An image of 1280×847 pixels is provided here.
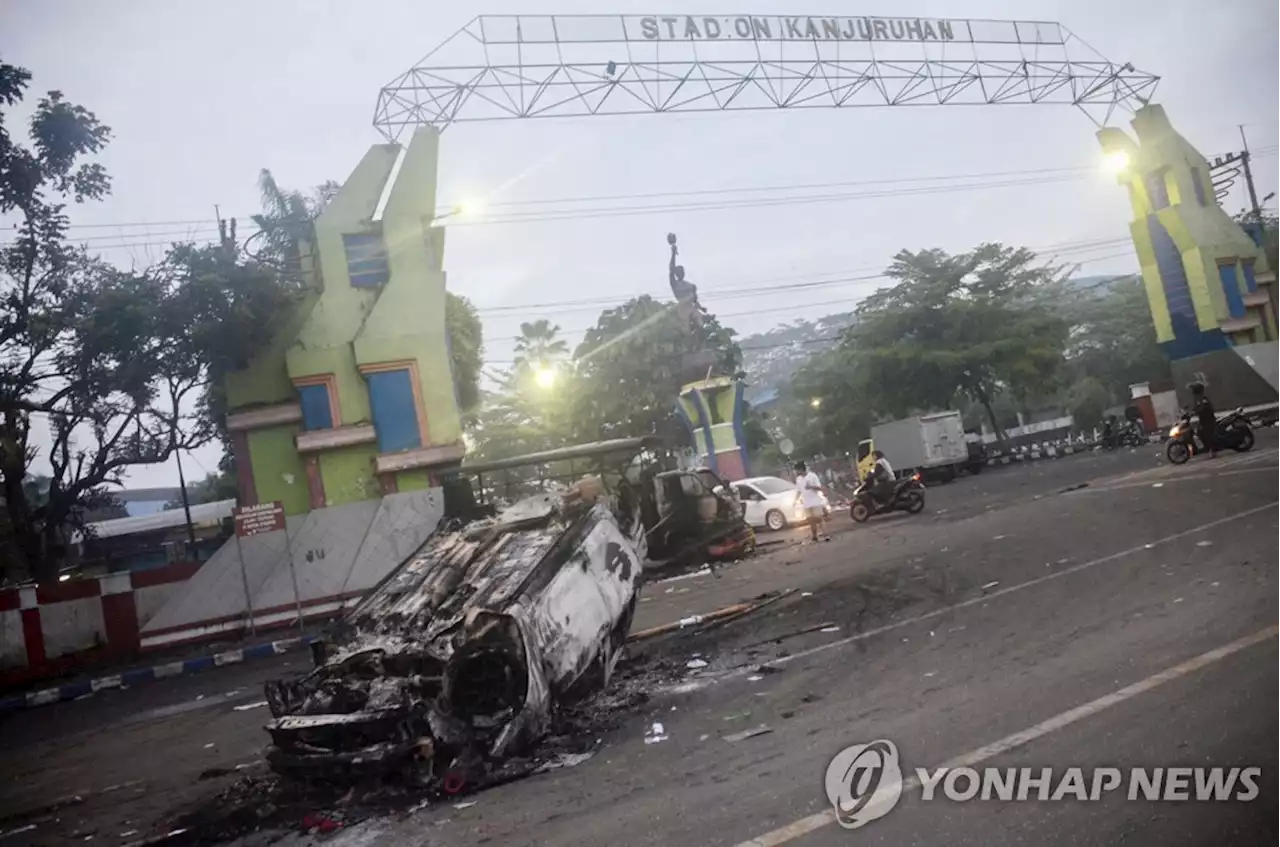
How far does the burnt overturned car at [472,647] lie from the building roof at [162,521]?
2913cm

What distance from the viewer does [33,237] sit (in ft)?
48.2

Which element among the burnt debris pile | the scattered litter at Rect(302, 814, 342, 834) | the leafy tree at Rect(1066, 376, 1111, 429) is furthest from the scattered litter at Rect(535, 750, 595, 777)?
the leafy tree at Rect(1066, 376, 1111, 429)

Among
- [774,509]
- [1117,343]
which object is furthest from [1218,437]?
[1117,343]

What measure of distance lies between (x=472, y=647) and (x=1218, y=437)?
56.4 ft

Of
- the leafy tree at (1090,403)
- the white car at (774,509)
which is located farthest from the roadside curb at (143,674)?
the leafy tree at (1090,403)

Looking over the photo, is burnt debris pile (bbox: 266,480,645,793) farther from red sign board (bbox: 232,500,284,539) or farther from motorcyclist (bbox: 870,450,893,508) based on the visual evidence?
motorcyclist (bbox: 870,450,893,508)

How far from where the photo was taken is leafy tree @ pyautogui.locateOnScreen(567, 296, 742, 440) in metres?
28.8

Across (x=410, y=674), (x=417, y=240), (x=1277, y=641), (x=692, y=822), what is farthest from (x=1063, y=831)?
(x=417, y=240)

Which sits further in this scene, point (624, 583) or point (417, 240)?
point (417, 240)

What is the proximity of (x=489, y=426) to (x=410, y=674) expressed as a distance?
25946 mm

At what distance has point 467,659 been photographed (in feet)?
16.7

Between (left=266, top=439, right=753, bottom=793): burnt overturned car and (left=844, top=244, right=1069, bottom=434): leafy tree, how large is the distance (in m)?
25.5

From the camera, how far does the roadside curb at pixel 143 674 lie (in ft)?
38.5

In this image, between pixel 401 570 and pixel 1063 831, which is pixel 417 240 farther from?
pixel 1063 831
